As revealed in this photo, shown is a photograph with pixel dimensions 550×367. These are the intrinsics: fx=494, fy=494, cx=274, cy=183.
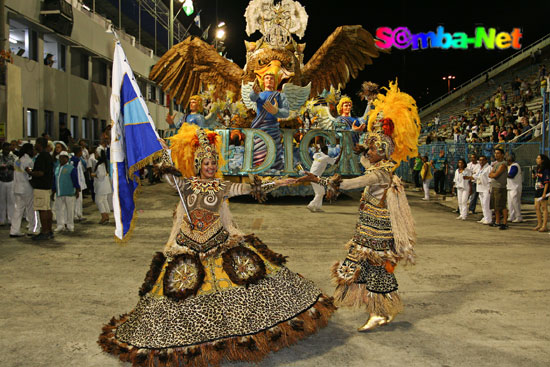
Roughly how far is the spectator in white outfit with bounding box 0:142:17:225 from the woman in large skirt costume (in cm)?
A: 718

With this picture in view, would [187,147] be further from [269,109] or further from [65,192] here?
[269,109]

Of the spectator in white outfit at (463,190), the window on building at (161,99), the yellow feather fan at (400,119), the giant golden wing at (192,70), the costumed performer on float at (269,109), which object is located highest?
the window on building at (161,99)

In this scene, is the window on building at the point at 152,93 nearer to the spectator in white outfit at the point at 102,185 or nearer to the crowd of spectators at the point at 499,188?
the spectator in white outfit at the point at 102,185

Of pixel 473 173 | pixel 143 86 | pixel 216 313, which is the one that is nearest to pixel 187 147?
pixel 216 313

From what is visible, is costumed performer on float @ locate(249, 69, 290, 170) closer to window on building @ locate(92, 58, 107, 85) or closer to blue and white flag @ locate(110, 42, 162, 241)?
blue and white flag @ locate(110, 42, 162, 241)

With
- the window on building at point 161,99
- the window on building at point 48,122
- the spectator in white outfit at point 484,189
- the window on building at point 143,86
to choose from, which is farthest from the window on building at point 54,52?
the window on building at point 161,99

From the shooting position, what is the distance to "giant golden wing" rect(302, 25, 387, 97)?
47.1 feet

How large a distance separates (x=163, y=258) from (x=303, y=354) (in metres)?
1.47

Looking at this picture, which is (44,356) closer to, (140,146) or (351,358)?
(140,146)

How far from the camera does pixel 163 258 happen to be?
4383mm

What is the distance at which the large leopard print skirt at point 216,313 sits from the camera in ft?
12.5

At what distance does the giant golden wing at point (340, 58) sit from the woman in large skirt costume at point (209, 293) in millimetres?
10794

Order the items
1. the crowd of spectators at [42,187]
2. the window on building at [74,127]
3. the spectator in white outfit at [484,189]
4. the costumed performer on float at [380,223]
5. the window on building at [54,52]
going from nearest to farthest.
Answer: the costumed performer on float at [380,223]
the crowd of spectators at [42,187]
the spectator in white outfit at [484,189]
the window on building at [54,52]
the window on building at [74,127]

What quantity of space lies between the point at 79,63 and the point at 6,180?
16.3 m
